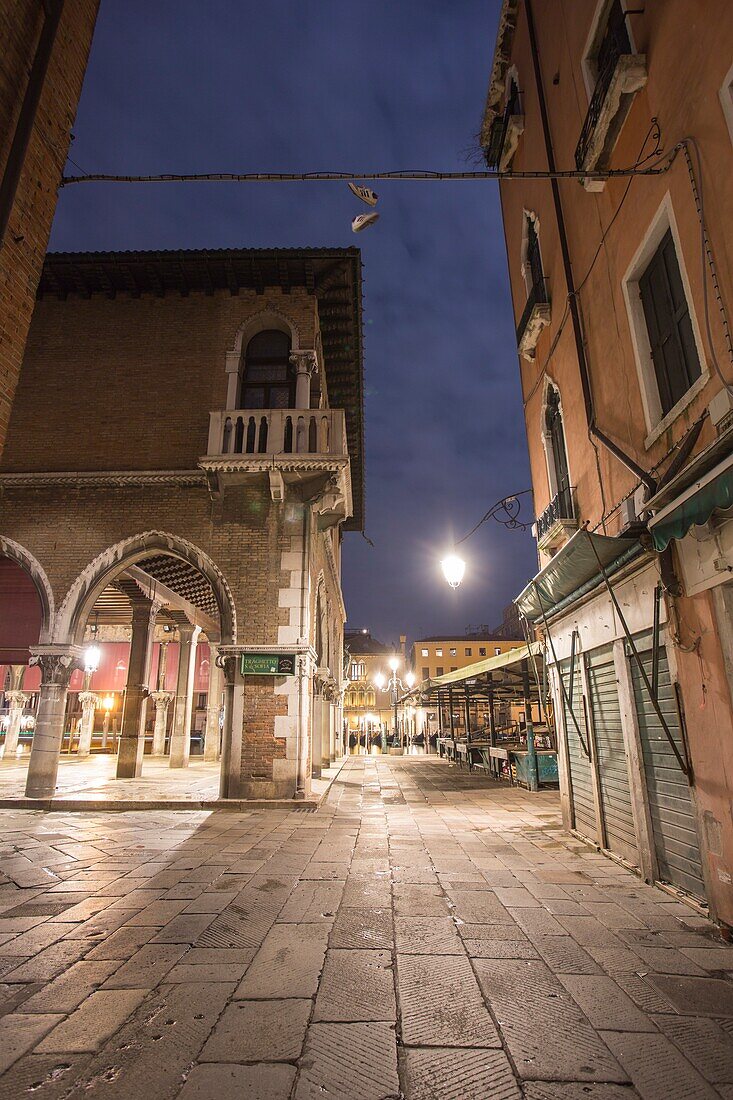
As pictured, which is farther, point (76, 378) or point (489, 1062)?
point (76, 378)

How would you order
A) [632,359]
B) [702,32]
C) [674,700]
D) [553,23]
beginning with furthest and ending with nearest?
[553,23], [632,359], [674,700], [702,32]

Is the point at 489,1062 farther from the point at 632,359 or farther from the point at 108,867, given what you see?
the point at 632,359

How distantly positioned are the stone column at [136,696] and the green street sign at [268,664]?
6.26 m

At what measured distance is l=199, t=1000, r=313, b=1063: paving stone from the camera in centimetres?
254

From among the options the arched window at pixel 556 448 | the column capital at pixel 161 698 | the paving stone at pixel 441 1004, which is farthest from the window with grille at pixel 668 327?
the column capital at pixel 161 698

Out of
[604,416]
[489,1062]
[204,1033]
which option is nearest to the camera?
[489,1062]

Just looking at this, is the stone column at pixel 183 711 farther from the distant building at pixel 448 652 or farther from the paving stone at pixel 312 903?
the distant building at pixel 448 652

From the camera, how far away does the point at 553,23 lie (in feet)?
27.4

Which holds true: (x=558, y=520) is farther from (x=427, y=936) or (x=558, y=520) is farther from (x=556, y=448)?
(x=427, y=936)

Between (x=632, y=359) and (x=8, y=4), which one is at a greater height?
(x=8, y=4)

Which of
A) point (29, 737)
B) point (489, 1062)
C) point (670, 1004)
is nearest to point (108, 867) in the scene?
point (489, 1062)

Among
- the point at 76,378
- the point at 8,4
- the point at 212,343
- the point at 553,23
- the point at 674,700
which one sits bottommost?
the point at 674,700

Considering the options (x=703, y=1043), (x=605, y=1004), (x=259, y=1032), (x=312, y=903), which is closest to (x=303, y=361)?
(x=312, y=903)

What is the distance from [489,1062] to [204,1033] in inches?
55.2
